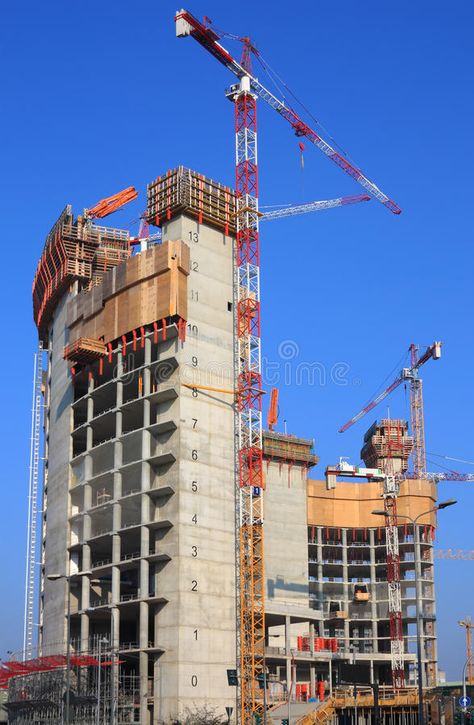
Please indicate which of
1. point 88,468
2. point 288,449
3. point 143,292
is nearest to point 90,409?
point 88,468

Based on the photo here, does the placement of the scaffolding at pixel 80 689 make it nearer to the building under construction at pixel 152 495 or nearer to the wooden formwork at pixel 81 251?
the building under construction at pixel 152 495

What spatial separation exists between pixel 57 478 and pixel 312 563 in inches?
2091

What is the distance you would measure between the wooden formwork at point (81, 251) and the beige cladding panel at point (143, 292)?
1031 cm

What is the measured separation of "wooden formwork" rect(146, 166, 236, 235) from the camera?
431 feet

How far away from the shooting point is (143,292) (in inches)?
5098

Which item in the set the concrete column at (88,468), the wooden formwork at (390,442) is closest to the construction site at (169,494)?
the concrete column at (88,468)

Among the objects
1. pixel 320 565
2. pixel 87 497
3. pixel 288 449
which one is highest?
pixel 288 449

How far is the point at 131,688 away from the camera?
119 meters

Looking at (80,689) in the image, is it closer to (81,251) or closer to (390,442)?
(81,251)

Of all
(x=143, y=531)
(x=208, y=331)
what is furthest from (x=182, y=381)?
(x=143, y=531)

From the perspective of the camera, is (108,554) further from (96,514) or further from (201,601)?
(201,601)

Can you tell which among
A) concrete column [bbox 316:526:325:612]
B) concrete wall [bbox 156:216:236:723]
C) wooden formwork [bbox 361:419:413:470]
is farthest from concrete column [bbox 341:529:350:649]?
concrete wall [bbox 156:216:236:723]

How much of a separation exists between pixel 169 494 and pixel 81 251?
45.8m

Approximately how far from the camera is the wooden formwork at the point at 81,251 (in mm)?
149250
